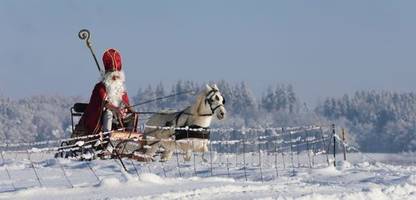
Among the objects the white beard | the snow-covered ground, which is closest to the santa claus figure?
the white beard

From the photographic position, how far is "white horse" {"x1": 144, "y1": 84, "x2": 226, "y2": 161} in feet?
60.3

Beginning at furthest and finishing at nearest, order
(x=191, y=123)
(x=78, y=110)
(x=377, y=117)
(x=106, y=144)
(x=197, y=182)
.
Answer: (x=377, y=117), (x=78, y=110), (x=191, y=123), (x=106, y=144), (x=197, y=182)

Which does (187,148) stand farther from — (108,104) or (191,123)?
(108,104)

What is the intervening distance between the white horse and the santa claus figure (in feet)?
2.11

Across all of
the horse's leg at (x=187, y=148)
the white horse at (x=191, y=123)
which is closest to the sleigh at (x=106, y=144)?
the white horse at (x=191, y=123)

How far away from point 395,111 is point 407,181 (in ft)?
319

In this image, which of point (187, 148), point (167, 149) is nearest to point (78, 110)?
point (167, 149)

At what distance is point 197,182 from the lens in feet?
39.0

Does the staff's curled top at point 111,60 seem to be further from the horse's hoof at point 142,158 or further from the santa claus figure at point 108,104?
the horse's hoof at point 142,158

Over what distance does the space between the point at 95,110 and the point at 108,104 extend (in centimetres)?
27

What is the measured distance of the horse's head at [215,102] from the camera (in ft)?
61.1

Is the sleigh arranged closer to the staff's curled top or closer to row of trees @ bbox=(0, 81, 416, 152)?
the staff's curled top

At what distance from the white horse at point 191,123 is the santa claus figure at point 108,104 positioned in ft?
2.11

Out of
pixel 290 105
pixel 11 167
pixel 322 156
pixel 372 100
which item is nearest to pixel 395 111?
pixel 372 100
